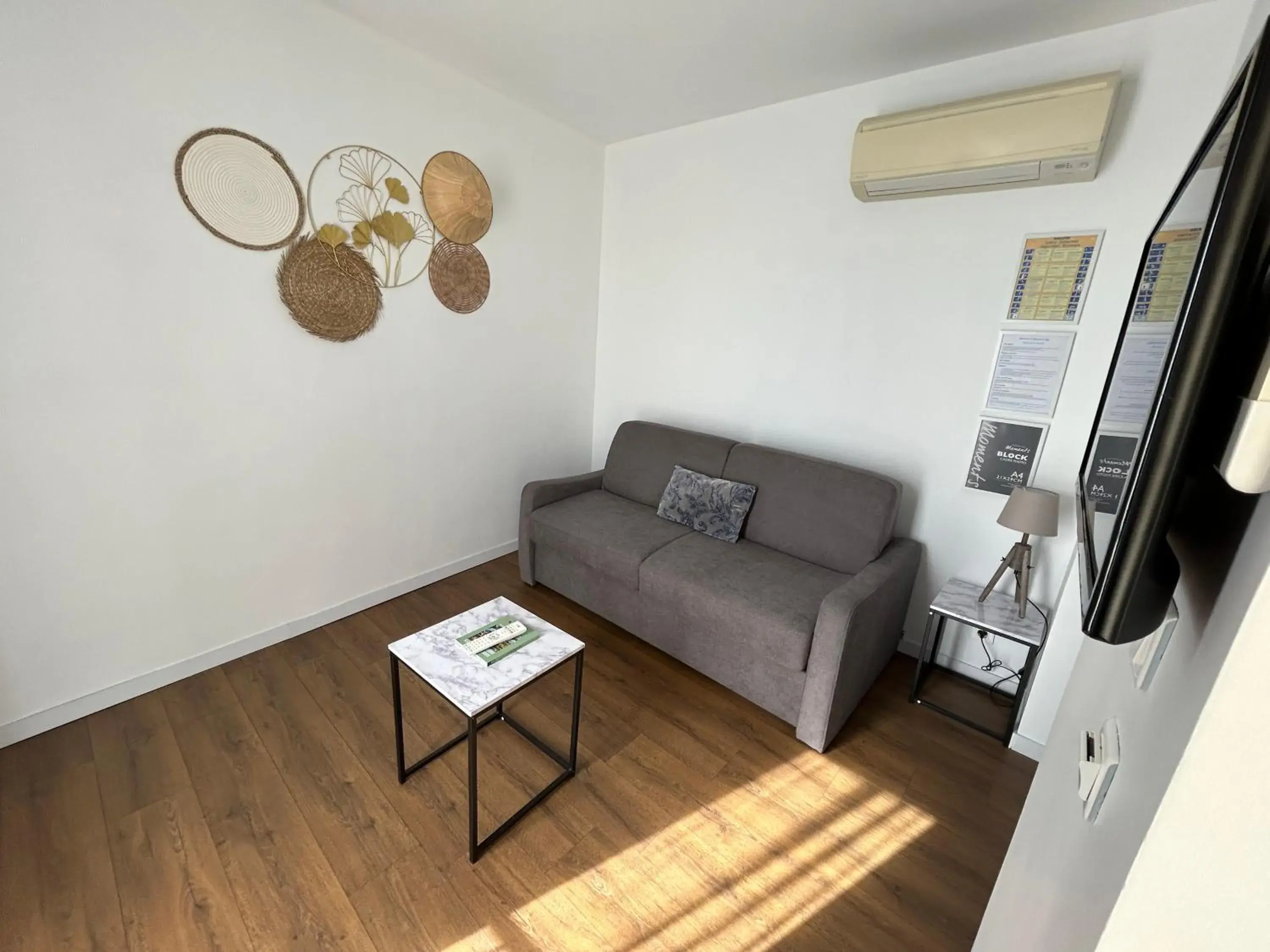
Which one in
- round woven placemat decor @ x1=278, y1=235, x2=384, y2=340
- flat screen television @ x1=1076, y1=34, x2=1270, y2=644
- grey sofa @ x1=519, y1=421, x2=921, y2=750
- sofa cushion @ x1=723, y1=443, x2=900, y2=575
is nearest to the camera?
flat screen television @ x1=1076, y1=34, x2=1270, y2=644

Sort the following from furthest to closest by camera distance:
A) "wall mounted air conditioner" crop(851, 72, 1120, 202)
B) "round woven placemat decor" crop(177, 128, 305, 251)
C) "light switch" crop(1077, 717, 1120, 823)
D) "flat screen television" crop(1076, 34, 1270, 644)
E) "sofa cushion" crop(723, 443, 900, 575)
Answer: "sofa cushion" crop(723, 443, 900, 575), "round woven placemat decor" crop(177, 128, 305, 251), "wall mounted air conditioner" crop(851, 72, 1120, 202), "light switch" crop(1077, 717, 1120, 823), "flat screen television" crop(1076, 34, 1270, 644)

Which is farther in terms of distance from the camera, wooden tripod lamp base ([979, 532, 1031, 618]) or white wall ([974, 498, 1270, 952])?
wooden tripod lamp base ([979, 532, 1031, 618])

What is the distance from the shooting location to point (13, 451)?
1652mm

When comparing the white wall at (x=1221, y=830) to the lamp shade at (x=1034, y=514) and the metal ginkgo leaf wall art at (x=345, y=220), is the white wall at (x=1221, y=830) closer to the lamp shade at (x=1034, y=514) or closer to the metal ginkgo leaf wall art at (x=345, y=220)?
the lamp shade at (x=1034, y=514)

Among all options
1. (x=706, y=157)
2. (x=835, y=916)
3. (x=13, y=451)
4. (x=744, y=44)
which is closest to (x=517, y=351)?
(x=706, y=157)

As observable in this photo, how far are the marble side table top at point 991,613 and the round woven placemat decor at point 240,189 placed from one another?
3005 millimetres

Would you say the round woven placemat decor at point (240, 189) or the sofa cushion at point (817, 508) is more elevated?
the round woven placemat decor at point (240, 189)

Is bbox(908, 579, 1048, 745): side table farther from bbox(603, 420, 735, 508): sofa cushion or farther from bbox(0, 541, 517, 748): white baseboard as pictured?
bbox(0, 541, 517, 748): white baseboard

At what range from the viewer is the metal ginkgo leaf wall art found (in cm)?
190

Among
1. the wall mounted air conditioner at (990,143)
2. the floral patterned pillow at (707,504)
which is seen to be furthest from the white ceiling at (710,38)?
the floral patterned pillow at (707,504)

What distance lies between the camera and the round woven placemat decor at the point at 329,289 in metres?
2.12

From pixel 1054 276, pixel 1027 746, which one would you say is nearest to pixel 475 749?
pixel 1027 746

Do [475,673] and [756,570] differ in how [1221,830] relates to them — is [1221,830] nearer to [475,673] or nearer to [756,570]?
[475,673]

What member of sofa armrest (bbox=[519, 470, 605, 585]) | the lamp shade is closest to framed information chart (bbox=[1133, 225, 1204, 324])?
the lamp shade
